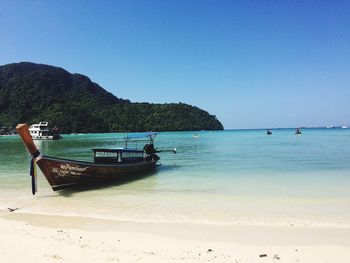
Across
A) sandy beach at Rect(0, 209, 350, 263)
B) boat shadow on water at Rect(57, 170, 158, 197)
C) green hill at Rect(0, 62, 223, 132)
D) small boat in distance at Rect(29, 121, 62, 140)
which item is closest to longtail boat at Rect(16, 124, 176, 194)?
boat shadow on water at Rect(57, 170, 158, 197)

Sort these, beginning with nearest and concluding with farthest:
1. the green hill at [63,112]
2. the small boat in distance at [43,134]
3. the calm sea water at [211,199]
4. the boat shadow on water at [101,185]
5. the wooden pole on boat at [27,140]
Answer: the calm sea water at [211,199]
the wooden pole on boat at [27,140]
the boat shadow on water at [101,185]
the small boat in distance at [43,134]
the green hill at [63,112]

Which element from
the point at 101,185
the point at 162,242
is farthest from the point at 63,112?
the point at 162,242

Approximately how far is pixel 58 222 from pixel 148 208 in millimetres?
3193

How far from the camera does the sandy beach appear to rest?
7062 mm

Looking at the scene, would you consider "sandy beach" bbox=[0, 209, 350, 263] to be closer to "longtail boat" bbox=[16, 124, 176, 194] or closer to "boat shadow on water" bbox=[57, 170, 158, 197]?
"longtail boat" bbox=[16, 124, 176, 194]

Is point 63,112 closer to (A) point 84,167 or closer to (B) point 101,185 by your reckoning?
(B) point 101,185

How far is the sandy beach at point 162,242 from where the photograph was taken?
7062mm

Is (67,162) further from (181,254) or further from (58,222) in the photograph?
(181,254)

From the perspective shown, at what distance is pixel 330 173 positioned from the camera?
21.0 m

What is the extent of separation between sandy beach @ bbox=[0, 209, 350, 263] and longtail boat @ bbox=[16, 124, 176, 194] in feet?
15.5

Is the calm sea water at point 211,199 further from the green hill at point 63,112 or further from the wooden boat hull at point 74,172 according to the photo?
the green hill at point 63,112

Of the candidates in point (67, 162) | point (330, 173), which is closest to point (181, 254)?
point (67, 162)

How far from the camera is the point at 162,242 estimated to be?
27.4 ft

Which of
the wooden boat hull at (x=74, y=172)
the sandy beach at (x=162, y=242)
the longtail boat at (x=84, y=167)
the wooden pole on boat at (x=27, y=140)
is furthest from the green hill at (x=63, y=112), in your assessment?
the sandy beach at (x=162, y=242)
